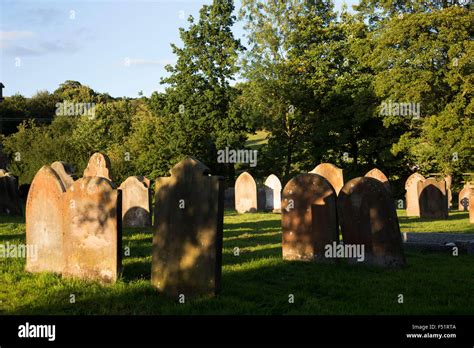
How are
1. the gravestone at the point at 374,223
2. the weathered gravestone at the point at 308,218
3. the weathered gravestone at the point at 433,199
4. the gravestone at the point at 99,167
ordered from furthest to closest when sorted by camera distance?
the weathered gravestone at the point at 433,199 → the gravestone at the point at 99,167 → the weathered gravestone at the point at 308,218 → the gravestone at the point at 374,223

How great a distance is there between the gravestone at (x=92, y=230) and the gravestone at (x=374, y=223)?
462 centimetres

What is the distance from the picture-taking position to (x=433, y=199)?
18.6 m

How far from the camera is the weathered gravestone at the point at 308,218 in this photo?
31.2 ft

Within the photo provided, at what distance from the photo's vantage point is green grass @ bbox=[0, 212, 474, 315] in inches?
253

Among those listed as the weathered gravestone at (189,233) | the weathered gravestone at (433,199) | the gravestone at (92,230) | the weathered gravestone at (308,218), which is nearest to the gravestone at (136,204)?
the weathered gravestone at (308,218)

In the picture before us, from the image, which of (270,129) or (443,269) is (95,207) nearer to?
(443,269)

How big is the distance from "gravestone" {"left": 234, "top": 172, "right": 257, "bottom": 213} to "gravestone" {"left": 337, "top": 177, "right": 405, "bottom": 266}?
1355 centimetres

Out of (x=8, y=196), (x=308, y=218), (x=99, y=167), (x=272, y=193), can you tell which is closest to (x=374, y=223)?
(x=308, y=218)

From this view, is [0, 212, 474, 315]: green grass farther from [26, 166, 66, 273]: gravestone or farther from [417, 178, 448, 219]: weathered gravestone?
[417, 178, 448, 219]: weathered gravestone

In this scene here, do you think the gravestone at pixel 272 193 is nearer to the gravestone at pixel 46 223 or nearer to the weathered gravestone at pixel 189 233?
the gravestone at pixel 46 223

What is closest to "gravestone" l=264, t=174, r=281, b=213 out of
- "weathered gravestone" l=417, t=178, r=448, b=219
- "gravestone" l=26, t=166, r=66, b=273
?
"weathered gravestone" l=417, t=178, r=448, b=219

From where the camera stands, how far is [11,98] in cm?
6188

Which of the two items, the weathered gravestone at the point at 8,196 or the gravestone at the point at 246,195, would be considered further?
the gravestone at the point at 246,195

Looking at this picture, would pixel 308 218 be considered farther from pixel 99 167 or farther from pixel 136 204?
pixel 99 167
